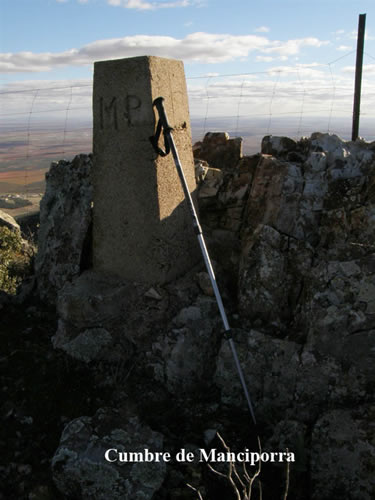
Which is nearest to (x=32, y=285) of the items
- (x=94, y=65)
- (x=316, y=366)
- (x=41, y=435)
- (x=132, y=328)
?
(x=132, y=328)

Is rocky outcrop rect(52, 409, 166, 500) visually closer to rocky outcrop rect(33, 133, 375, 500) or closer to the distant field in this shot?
rocky outcrop rect(33, 133, 375, 500)

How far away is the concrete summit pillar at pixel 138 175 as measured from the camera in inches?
156

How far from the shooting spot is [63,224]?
16.9ft

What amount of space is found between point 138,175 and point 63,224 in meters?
1.55

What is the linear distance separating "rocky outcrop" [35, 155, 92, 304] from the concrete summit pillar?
0.52 m

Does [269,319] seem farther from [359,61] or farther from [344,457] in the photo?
[359,61]

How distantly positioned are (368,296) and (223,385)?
1442 millimetres

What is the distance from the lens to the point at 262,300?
4.04m

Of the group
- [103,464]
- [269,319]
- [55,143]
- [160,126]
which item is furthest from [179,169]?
[55,143]

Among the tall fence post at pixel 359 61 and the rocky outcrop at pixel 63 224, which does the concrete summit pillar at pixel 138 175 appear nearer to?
the rocky outcrop at pixel 63 224

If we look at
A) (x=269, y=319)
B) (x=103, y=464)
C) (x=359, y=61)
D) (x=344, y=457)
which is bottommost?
(x=103, y=464)

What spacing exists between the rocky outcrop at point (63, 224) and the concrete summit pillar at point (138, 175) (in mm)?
522

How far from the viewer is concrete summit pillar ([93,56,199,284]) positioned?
156 inches

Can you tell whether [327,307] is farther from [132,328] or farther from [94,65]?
[94,65]
